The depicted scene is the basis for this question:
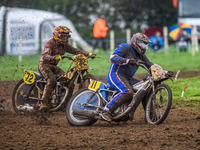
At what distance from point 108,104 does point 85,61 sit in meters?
1.77

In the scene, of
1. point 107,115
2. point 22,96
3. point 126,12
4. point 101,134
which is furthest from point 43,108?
point 126,12

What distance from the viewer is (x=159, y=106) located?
779cm

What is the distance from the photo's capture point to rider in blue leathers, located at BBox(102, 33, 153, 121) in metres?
7.81

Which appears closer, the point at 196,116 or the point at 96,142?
the point at 96,142

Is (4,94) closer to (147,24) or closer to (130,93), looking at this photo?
(130,93)

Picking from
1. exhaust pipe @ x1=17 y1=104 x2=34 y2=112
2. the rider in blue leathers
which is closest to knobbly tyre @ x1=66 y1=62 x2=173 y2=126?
the rider in blue leathers

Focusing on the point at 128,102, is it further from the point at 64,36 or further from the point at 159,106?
the point at 64,36

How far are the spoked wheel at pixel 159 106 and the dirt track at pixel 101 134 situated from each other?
151 mm

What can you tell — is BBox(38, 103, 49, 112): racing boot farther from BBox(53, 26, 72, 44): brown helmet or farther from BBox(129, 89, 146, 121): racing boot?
BBox(129, 89, 146, 121): racing boot

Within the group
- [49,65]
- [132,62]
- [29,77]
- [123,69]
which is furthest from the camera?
[29,77]

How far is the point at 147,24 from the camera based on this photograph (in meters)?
47.6

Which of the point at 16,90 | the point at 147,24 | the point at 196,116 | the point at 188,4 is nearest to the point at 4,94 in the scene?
the point at 16,90

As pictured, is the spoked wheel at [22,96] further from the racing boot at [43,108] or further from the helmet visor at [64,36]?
the helmet visor at [64,36]

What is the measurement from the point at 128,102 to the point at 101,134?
1.03 metres
